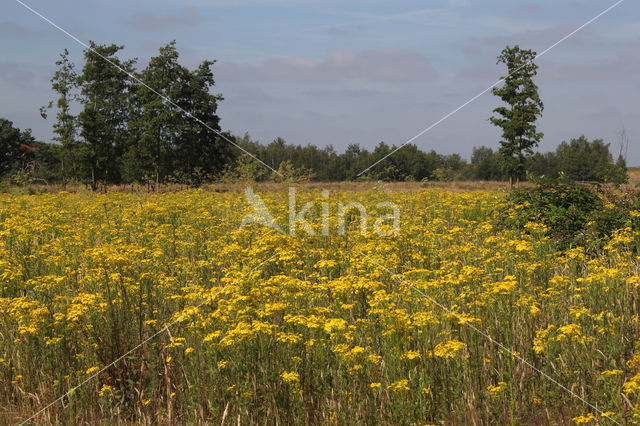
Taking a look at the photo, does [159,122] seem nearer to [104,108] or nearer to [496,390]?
[104,108]

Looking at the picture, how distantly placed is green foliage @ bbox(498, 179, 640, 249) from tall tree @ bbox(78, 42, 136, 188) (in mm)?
35970

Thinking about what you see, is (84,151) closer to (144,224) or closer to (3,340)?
(144,224)

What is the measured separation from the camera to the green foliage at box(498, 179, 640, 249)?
8.32 metres

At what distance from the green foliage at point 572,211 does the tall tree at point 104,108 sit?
35970 millimetres

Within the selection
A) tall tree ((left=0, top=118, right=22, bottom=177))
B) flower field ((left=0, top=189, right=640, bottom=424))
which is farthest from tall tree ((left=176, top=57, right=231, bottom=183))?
tall tree ((left=0, top=118, right=22, bottom=177))

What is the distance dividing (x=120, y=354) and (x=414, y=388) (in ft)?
9.07

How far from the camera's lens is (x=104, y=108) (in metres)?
49.8

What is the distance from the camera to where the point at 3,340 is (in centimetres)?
503

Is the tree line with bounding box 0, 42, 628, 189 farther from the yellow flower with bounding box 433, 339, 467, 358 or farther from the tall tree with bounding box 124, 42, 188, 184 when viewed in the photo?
the yellow flower with bounding box 433, 339, 467, 358

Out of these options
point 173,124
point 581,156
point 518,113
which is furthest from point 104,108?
point 581,156

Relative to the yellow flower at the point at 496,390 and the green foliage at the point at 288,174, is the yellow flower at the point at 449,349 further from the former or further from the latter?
the green foliage at the point at 288,174

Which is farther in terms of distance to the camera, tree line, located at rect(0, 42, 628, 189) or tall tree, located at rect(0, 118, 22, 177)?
tall tree, located at rect(0, 118, 22, 177)

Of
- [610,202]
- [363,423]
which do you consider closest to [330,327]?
[363,423]

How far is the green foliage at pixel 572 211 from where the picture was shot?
8.32m
